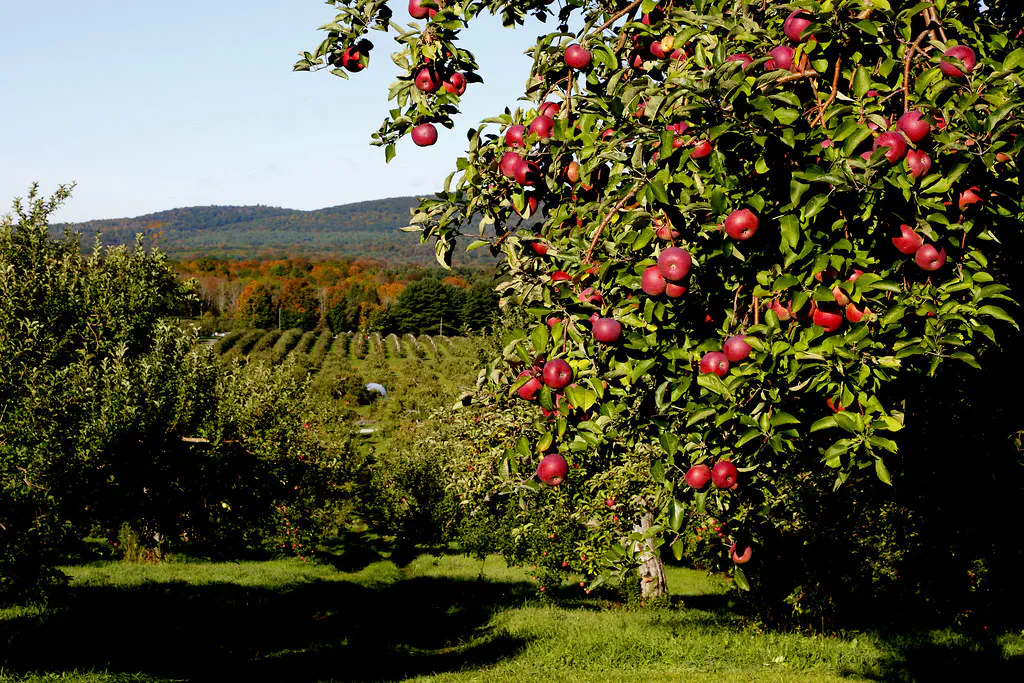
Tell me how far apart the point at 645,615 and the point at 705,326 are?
1626 centimetres

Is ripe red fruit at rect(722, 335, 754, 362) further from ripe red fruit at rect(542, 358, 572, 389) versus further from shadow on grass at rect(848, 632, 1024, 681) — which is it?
shadow on grass at rect(848, 632, 1024, 681)

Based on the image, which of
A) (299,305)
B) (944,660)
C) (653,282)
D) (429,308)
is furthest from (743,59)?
(299,305)

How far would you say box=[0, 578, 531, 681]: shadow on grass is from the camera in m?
13.5

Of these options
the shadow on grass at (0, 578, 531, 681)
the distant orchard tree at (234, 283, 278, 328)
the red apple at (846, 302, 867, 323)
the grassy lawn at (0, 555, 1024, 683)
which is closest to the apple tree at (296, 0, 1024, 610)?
the red apple at (846, 302, 867, 323)

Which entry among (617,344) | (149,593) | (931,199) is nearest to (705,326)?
(617,344)

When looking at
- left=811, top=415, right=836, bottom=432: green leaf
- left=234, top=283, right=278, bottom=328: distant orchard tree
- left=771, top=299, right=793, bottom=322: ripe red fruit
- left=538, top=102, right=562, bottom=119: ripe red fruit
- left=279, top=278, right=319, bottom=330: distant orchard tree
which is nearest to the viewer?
left=811, top=415, right=836, bottom=432: green leaf

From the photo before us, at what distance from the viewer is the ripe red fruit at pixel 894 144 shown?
3.24 meters

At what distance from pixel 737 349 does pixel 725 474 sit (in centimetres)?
68

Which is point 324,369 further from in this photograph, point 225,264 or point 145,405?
point 225,264

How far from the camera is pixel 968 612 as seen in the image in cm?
1500

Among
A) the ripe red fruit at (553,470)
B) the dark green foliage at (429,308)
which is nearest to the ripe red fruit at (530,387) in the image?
the ripe red fruit at (553,470)

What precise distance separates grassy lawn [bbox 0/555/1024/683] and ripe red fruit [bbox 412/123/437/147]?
1064 centimetres

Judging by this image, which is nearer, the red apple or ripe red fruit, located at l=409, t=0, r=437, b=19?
the red apple

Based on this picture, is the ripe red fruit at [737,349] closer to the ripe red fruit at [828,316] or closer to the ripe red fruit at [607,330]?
the ripe red fruit at [828,316]
